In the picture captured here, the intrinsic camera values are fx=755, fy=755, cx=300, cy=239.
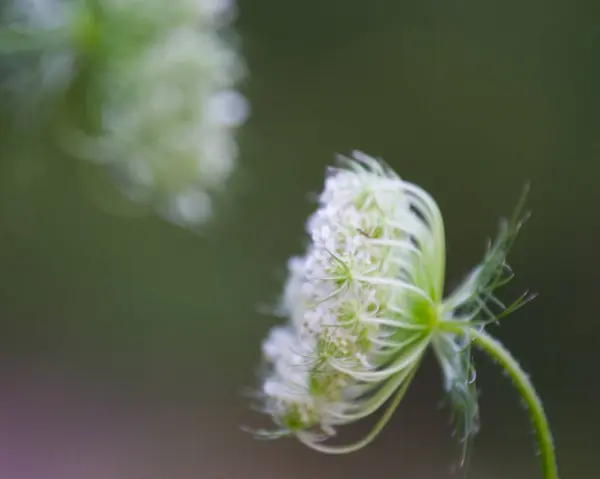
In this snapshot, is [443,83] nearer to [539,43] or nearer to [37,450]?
[539,43]

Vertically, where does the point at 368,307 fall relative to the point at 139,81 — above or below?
below

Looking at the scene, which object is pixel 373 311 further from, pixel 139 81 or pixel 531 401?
pixel 139 81

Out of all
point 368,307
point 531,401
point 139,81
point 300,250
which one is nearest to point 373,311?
point 368,307

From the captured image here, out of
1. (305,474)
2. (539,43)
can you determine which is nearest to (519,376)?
(305,474)

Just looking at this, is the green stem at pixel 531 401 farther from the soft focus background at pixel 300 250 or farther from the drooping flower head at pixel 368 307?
the soft focus background at pixel 300 250

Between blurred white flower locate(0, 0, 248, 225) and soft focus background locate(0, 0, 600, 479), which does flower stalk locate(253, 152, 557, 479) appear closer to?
blurred white flower locate(0, 0, 248, 225)

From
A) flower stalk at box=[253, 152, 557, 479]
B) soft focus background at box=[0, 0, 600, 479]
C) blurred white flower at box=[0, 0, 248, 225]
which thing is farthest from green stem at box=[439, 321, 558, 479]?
soft focus background at box=[0, 0, 600, 479]
